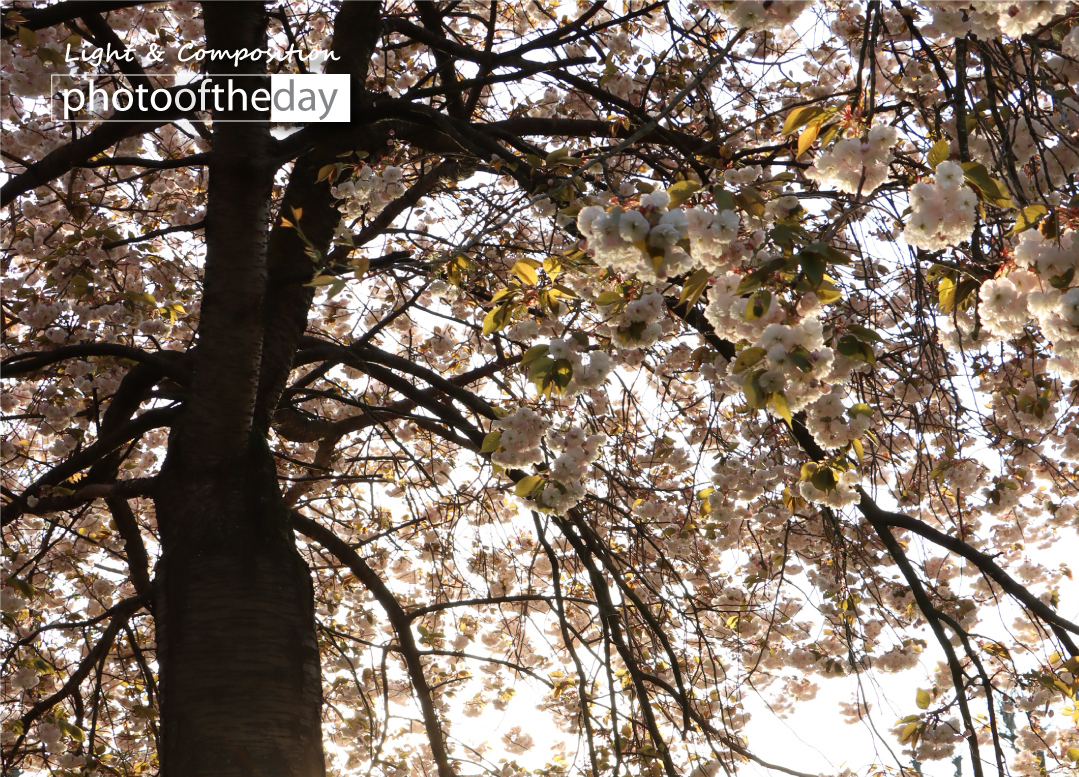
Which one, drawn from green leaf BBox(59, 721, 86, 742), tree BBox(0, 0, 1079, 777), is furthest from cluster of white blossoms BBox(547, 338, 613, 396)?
green leaf BBox(59, 721, 86, 742)

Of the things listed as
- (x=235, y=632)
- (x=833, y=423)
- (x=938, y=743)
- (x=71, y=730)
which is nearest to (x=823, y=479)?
(x=833, y=423)

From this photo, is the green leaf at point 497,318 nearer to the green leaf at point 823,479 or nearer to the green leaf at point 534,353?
the green leaf at point 534,353

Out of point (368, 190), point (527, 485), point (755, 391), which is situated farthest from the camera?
point (368, 190)

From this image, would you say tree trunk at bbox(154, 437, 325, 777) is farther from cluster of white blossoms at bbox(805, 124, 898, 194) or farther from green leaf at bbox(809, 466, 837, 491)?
cluster of white blossoms at bbox(805, 124, 898, 194)

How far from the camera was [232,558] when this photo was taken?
2334 millimetres

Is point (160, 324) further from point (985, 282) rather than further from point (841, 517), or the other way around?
point (985, 282)

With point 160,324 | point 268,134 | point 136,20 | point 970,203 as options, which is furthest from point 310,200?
point 970,203

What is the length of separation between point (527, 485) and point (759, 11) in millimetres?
1140

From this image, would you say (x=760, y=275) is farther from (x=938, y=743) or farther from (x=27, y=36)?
(x=938, y=743)

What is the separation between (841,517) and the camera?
372 cm

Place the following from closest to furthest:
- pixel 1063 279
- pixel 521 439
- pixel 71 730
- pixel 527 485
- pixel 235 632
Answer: pixel 1063 279 → pixel 527 485 → pixel 521 439 → pixel 235 632 → pixel 71 730

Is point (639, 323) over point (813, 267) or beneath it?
over

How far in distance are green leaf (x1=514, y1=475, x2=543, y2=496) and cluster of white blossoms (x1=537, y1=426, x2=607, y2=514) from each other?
1.9 inches

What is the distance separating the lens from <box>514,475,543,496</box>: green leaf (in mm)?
1973
